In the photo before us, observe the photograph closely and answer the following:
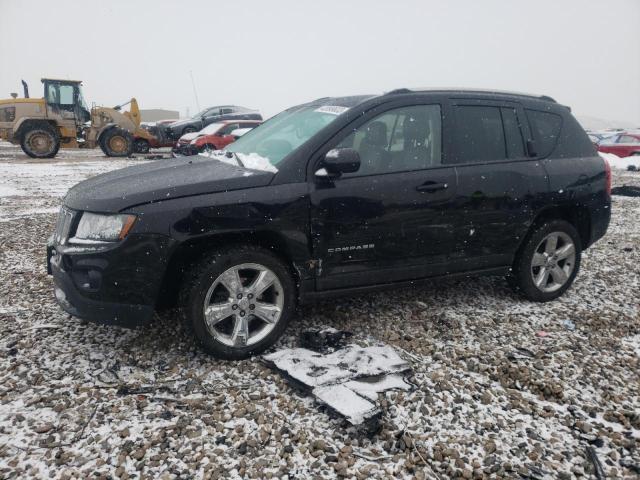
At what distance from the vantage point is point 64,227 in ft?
10.0

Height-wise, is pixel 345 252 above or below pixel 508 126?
below

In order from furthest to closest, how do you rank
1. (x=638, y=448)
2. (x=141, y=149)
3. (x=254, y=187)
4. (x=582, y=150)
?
1. (x=141, y=149)
2. (x=582, y=150)
3. (x=254, y=187)
4. (x=638, y=448)

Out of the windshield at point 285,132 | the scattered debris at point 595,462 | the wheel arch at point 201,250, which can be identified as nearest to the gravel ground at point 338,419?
the scattered debris at point 595,462

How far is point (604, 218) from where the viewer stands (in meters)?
4.35

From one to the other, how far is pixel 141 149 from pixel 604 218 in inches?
718

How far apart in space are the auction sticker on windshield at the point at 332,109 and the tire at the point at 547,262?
6.63 ft

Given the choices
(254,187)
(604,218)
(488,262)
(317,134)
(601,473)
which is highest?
(317,134)

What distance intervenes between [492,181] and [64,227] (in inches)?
126

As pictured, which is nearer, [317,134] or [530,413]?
[530,413]

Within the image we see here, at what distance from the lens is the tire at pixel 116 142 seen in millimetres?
17422

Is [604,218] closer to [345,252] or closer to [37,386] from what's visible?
[345,252]

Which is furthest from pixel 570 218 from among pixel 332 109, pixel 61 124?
pixel 61 124

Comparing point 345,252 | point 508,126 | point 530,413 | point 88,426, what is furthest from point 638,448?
point 88,426

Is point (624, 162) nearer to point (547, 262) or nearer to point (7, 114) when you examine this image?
point (547, 262)
